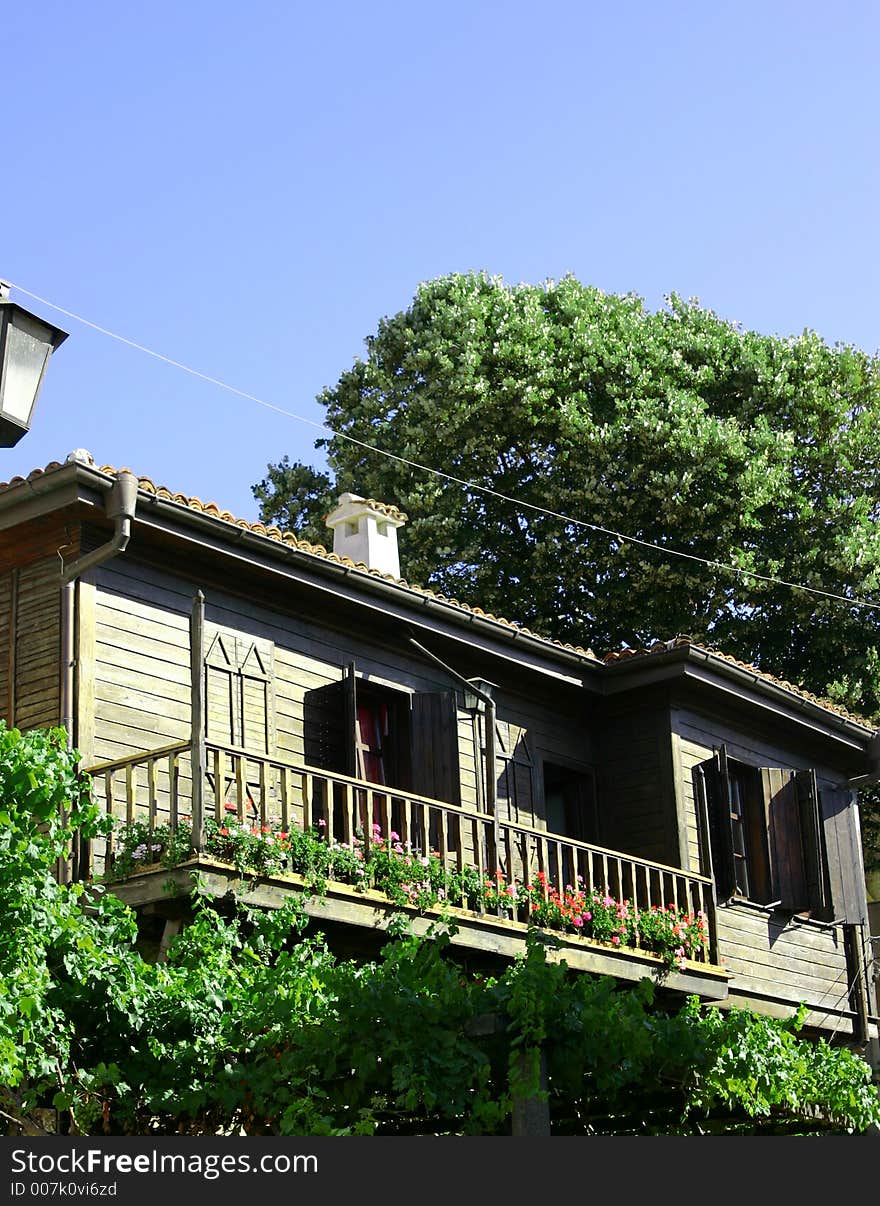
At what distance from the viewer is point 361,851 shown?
42.9ft

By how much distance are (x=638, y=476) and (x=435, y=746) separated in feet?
41.2

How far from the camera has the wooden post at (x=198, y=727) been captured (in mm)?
11633

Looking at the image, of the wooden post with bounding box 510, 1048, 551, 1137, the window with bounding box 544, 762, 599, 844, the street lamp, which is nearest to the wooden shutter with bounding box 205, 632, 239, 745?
the window with bounding box 544, 762, 599, 844

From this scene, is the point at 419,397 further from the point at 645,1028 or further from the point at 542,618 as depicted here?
the point at 645,1028

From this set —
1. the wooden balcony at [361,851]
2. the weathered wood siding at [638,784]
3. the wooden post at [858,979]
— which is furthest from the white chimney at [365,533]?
the wooden post at [858,979]

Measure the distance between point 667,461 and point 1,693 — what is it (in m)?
15.6

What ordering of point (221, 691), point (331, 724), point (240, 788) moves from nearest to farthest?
point (240, 788)
point (221, 691)
point (331, 724)

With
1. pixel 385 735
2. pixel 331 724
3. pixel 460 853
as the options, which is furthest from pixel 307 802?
pixel 385 735

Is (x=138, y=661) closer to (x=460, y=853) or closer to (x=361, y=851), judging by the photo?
(x=361, y=851)

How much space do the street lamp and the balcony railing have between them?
18.7ft

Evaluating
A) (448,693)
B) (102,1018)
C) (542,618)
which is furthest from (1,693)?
(542,618)

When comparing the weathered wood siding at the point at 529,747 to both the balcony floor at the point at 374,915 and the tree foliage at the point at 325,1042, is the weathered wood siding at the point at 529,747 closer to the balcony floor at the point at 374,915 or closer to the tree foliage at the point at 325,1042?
the balcony floor at the point at 374,915

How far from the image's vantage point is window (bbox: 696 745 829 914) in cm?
1734

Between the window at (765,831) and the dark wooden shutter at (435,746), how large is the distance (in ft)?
11.0
